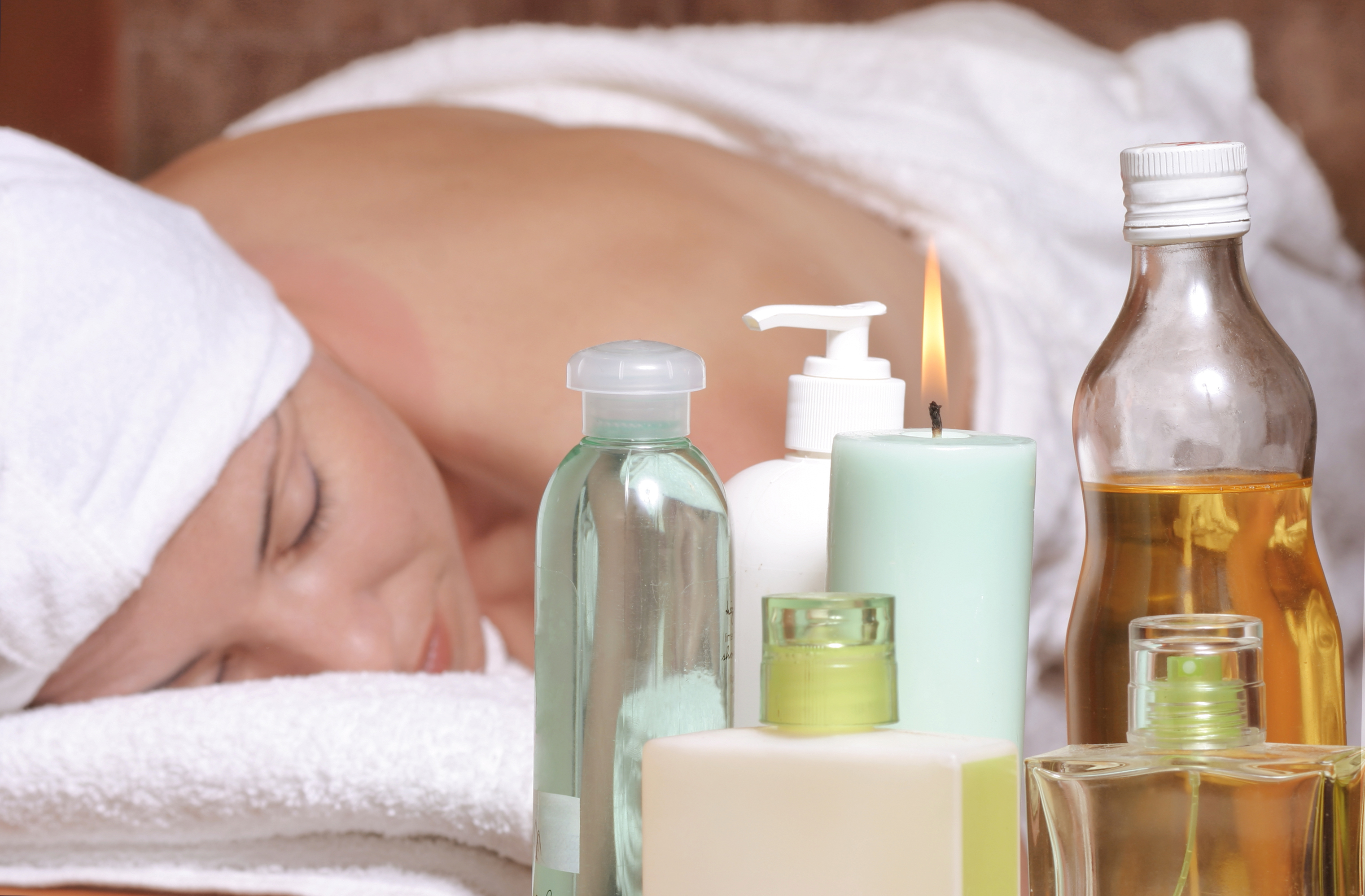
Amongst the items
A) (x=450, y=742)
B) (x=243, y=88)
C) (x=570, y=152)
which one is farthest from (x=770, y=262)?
(x=243, y=88)

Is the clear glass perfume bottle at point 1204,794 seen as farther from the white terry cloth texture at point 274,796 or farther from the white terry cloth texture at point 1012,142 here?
the white terry cloth texture at point 1012,142

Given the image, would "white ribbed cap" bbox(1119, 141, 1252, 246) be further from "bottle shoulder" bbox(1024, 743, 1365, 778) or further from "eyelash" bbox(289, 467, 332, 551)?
"eyelash" bbox(289, 467, 332, 551)

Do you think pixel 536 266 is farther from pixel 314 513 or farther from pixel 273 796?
pixel 273 796

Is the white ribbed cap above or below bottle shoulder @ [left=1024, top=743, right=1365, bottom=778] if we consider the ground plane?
above

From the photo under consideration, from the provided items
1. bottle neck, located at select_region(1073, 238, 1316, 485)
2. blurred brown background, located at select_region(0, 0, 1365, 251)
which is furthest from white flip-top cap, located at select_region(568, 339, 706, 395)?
blurred brown background, located at select_region(0, 0, 1365, 251)

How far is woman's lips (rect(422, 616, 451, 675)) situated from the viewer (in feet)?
2.07

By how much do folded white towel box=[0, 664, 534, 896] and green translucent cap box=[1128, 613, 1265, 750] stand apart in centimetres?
23

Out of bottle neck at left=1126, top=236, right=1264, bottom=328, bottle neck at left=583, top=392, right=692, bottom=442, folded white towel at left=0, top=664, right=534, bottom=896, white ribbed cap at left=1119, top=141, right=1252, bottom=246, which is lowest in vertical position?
folded white towel at left=0, top=664, right=534, bottom=896

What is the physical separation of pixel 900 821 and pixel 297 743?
11.1 inches

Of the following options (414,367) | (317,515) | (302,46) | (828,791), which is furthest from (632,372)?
(302,46)

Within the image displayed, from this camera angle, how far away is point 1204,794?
0.25 metres

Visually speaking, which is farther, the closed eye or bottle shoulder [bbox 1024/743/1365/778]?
the closed eye

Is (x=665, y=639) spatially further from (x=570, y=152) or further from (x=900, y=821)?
(x=570, y=152)

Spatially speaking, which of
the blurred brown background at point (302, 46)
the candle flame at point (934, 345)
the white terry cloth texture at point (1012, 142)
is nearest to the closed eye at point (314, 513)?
the white terry cloth texture at point (1012, 142)
